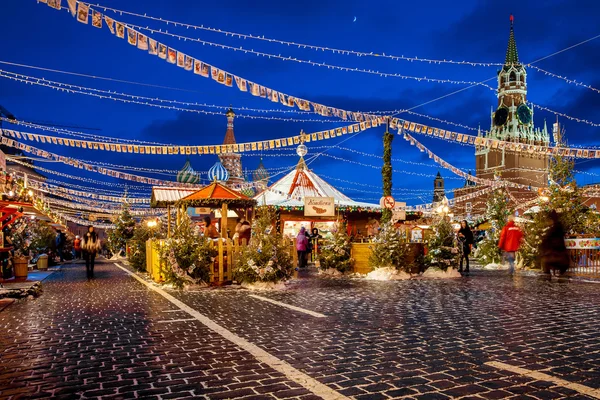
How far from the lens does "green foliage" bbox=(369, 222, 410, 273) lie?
1537cm

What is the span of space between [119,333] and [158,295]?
4.57 metres

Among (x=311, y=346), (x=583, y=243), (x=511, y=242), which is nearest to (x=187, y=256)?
(x=311, y=346)

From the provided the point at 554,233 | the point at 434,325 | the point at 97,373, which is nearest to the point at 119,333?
the point at 97,373

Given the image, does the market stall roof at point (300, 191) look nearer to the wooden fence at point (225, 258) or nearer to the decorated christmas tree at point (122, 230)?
the decorated christmas tree at point (122, 230)

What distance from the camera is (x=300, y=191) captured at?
30.9 m

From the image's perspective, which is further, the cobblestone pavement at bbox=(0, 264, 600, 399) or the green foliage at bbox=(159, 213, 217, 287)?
the green foliage at bbox=(159, 213, 217, 287)

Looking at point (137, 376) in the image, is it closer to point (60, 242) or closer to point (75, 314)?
point (75, 314)

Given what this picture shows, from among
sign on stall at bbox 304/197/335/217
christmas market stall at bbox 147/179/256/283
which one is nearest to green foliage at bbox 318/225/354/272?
christmas market stall at bbox 147/179/256/283

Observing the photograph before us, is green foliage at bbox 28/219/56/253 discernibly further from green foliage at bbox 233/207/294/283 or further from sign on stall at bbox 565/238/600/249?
sign on stall at bbox 565/238/600/249

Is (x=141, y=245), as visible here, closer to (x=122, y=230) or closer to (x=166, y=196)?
(x=166, y=196)

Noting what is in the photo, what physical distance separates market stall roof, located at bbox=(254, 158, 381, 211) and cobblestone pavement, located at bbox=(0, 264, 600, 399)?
19315 mm

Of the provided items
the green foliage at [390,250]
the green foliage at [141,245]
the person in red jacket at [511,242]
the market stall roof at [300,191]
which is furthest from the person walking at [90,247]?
the person in red jacket at [511,242]

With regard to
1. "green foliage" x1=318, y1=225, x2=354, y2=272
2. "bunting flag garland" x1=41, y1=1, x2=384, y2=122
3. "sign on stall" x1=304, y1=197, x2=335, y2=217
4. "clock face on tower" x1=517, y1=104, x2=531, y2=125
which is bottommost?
"green foliage" x1=318, y1=225, x2=354, y2=272

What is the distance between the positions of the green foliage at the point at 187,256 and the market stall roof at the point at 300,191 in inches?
632
